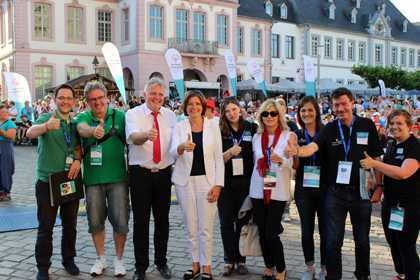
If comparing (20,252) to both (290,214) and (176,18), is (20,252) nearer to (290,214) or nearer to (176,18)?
(290,214)

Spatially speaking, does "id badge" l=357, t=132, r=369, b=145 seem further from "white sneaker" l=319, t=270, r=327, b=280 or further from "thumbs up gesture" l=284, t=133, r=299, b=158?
"white sneaker" l=319, t=270, r=327, b=280

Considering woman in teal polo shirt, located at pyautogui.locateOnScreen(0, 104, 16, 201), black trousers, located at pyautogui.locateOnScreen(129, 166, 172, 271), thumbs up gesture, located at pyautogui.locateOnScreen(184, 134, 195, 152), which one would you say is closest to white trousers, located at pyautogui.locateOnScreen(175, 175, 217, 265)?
black trousers, located at pyautogui.locateOnScreen(129, 166, 172, 271)

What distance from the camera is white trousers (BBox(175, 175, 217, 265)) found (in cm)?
491

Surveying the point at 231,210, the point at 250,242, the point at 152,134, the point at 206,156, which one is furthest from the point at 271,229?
the point at 152,134

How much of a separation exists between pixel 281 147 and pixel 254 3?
39432 millimetres

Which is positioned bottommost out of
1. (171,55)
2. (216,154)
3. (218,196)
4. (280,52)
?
(218,196)

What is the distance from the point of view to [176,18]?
33875mm

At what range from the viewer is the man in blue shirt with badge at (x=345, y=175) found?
15.0 ft

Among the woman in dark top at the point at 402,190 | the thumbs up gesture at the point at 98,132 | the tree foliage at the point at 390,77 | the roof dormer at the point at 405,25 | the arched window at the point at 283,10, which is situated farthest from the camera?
the roof dormer at the point at 405,25

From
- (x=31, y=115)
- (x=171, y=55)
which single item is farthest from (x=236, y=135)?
(x=31, y=115)

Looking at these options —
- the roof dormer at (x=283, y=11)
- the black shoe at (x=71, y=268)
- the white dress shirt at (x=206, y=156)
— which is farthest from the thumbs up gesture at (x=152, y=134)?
the roof dormer at (x=283, y=11)

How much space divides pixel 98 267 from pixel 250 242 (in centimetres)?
→ 155

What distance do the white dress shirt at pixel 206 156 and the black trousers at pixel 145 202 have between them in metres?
0.18

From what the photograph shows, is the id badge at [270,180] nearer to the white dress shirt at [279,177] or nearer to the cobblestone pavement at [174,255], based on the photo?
the white dress shirt at [279,177]
